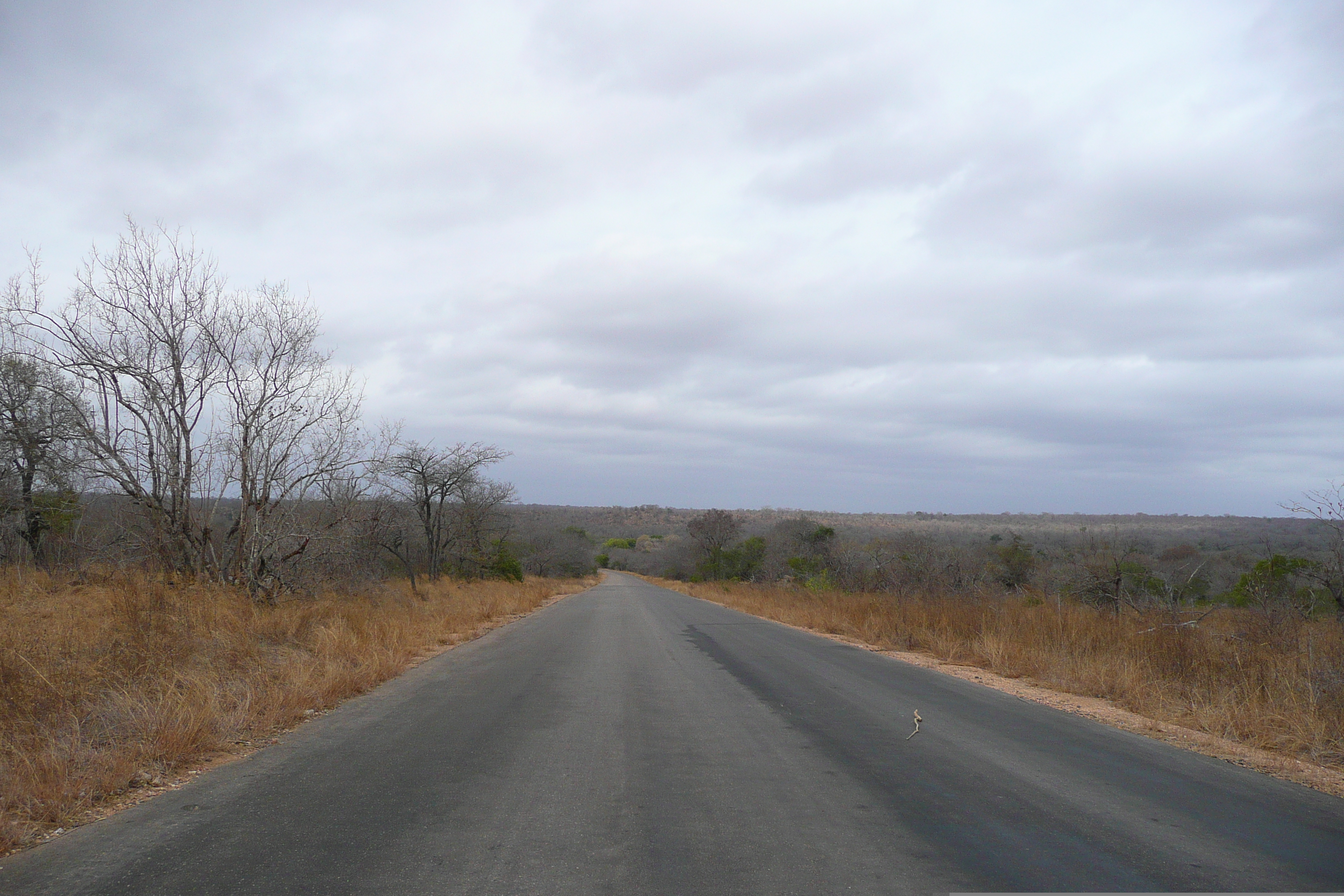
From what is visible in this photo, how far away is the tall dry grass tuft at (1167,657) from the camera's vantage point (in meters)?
7.91

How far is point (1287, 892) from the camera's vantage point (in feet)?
13.2

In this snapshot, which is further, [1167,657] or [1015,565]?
[1015,565]

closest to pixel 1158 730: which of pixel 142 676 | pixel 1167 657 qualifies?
pixel 1167 657

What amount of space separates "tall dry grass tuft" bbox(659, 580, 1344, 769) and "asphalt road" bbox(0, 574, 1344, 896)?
1.41 meters

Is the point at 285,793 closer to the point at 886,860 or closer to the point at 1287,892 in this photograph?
the point at 886,860

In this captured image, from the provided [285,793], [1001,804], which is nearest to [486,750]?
[285,793]

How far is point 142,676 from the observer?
771 cm

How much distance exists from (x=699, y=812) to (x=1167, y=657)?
29.8 ft

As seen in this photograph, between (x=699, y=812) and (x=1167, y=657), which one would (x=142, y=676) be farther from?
(x=1167, y=657)

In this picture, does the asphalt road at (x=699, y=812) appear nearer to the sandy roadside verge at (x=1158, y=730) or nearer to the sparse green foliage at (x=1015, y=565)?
the sandy roadside verge at (x=1158, y=730)

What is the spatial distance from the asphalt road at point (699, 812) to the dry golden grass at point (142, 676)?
0.46m

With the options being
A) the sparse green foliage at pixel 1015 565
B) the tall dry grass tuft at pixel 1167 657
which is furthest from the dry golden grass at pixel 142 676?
the sparse green foliage at pixel 1015 565

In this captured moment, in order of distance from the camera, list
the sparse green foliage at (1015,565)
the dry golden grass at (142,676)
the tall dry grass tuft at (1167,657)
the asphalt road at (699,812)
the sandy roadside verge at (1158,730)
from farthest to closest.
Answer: the sparse green foliage at (1015,565) < the tall dry grass tuft at (1167,657) < the sandy roadside verge at (1158,730) < the dry golden grass at (142,676) < the asphalt road at (699,812)

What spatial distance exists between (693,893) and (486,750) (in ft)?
10.8
